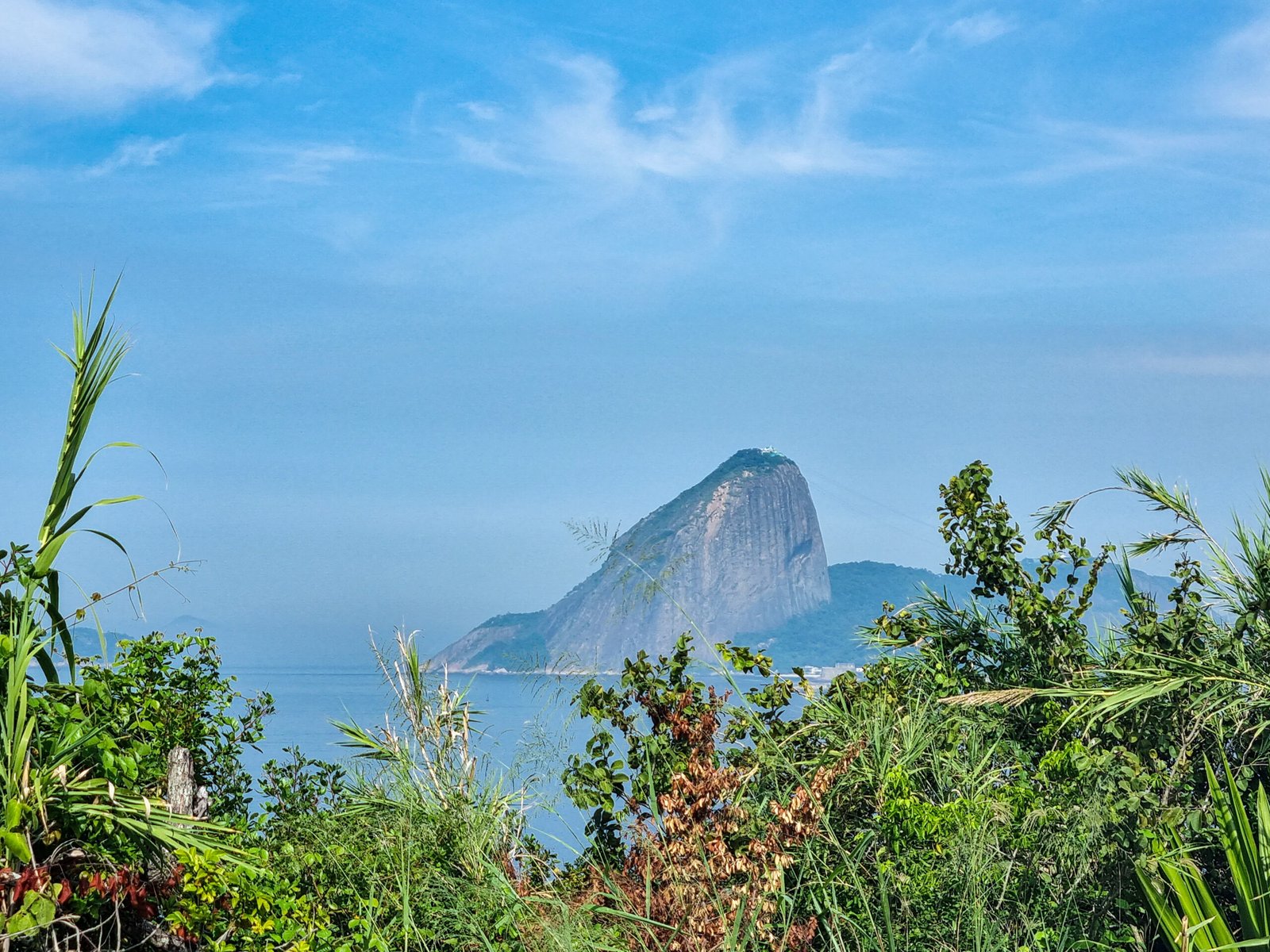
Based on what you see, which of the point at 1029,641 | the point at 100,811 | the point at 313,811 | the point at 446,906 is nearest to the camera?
the point at 100,811

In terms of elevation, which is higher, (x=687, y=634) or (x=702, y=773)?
(x=687, y=634)

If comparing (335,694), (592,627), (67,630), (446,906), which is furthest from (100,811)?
(592,627)

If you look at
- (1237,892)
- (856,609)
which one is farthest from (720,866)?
(856,609)

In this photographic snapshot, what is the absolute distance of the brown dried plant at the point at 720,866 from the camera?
3.86 metres

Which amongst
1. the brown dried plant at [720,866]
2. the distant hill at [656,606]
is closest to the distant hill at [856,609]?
the distant hill at [656,606]

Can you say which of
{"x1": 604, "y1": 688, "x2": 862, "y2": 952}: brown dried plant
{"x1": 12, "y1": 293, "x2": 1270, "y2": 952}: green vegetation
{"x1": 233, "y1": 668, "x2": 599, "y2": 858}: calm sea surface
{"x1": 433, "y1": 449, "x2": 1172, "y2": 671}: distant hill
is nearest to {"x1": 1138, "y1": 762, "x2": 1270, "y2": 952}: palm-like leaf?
{"x1": 12, "y1": 293, "x2": 1270, "y2": 952}: green vegetation

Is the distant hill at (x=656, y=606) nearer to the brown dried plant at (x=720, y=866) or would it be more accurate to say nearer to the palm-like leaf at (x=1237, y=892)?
the brown dried plant at (x=720, y=866)

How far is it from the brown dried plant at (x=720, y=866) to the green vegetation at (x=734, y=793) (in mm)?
15

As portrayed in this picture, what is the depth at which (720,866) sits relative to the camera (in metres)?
3.99

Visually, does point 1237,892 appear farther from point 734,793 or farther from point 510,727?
point 510,727

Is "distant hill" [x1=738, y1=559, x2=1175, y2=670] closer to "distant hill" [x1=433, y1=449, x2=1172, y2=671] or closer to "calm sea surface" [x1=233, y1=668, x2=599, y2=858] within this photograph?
"distant hill" [x1=433, y1=449, x2=1172, y2=671]

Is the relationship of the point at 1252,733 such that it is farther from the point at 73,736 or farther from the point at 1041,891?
the point at 73,736

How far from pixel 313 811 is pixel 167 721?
99 cm

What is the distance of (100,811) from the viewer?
3682 millimetres
